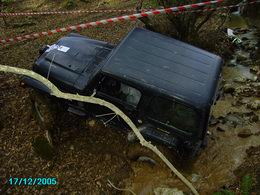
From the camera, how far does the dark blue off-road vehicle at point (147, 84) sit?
4.12 metres

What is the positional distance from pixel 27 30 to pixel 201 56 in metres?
6.12

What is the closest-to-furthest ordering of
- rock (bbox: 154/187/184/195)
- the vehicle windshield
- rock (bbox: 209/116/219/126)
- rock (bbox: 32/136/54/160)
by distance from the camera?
the vehicle windshield < rock (bbox: 154/187/184/195) < rock (bbox: 32/136/54/160) < rock (bbox: 209/116/219/126)

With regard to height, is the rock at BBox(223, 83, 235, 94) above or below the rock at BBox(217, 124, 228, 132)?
above

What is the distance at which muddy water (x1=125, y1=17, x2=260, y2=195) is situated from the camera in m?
4.73

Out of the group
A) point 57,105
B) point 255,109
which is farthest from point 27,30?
point 255,109

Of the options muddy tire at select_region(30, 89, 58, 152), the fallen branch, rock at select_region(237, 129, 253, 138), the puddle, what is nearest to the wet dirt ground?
rock at select_region(237, 129, 253, 138)

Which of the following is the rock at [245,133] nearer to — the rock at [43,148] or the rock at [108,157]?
the rock at [108,157]

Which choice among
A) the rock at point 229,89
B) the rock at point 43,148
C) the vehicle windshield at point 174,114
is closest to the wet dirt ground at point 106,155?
the rock at point 43,148

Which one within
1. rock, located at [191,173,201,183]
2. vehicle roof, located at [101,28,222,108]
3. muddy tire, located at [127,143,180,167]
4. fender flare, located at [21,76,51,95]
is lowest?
rock, located at [191,173,201,183]

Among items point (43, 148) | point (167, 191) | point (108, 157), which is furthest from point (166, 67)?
point (43, 148)

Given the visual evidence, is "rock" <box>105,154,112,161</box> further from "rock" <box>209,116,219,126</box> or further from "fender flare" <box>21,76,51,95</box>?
"rock" <box>209,116,219,126</box>

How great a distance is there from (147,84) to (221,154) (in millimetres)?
2444

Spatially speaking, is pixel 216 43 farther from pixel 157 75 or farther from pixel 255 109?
pixel 157 75

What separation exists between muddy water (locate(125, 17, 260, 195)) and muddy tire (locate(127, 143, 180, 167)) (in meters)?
0.13
